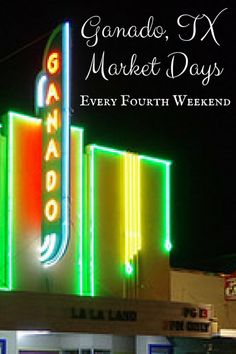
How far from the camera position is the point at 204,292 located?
20.0 meters

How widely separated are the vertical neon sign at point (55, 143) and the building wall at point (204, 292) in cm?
448

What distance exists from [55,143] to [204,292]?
6513 mm

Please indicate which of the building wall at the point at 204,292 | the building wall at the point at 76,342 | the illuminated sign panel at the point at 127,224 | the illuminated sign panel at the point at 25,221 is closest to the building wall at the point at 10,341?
the illuminated sign panel at the point at 25,221

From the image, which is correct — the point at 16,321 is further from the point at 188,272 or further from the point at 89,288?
the point at 188,272

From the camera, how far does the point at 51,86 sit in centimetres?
1584

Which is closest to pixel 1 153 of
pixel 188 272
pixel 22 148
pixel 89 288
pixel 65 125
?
pixel 22 148

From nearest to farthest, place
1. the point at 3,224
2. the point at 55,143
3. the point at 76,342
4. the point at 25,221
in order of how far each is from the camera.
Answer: the point at 55,143
the point at 3,224
the point at 25,221
the point at 76,342

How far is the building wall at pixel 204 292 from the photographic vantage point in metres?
19.3

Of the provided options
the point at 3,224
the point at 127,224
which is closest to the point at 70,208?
the point at 3,224

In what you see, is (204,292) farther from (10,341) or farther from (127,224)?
(10,341)

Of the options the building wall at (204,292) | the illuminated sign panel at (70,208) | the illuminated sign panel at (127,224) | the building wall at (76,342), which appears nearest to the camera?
the illuminated sign panel at (70,208)

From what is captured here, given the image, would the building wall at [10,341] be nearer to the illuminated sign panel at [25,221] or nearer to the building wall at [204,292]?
the illuminated sign panel at [25,221]

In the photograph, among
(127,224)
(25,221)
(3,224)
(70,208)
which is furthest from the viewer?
(127,224)

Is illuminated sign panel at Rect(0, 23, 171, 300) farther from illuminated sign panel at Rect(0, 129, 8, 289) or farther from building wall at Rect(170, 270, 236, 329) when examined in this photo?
building wall at Rect(170, 270, 236, 329)
